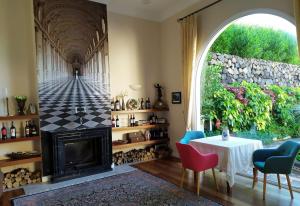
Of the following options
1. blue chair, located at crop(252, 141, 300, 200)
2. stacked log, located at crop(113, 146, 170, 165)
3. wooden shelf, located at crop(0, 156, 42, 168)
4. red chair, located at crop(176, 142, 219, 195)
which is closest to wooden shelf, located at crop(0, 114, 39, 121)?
wooden shelf, located at crop(0, 156, 42, 168)

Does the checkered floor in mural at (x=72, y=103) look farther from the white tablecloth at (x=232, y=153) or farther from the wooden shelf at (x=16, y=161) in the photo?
the white tablecloth at (x=232, y=153)

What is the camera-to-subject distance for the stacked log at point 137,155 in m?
4.94

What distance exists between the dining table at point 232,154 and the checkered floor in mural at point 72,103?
2.20 m

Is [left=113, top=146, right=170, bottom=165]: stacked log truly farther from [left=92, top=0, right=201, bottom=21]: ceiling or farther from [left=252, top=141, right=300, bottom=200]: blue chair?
[left=92, top=0, right=201, bottom=21]: ceiling

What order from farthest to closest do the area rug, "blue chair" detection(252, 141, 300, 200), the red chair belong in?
1. the red chair
2. the area rug
3. "blue chair" detection(252, 141, 300, 200)

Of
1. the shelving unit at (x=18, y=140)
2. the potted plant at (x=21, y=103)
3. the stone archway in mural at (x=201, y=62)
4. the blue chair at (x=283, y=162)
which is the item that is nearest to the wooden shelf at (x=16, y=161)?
the shelving unit at (x=18, y=140)

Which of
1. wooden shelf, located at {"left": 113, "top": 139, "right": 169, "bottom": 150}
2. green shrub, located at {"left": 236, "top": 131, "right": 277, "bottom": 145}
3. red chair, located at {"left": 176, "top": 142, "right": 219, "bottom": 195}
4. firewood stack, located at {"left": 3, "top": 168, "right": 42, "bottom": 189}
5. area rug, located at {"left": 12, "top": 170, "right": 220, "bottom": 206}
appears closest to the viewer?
area rug, located at {"left": 12, "top": 170, "right": 220, "bottom": 206}

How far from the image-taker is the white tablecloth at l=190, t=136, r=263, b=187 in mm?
3160

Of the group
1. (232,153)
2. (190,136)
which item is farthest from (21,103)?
(232,153)

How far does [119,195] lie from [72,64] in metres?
2.61

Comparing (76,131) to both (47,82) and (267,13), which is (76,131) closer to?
(47,82)

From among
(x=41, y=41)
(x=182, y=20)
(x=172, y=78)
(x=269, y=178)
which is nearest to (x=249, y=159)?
(x=269, y=178)

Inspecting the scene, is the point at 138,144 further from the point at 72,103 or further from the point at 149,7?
the point at 149,7

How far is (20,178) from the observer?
3.89 metres
